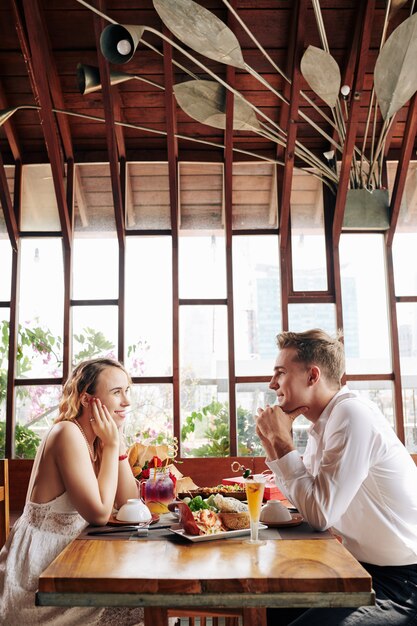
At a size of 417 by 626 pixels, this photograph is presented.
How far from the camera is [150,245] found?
5.22m

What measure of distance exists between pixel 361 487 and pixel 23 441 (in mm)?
3661

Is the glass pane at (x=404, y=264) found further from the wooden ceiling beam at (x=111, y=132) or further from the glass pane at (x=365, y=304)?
the wooden ceiling beam at (x=111, y=132)

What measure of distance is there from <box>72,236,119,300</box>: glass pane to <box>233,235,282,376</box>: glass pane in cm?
100

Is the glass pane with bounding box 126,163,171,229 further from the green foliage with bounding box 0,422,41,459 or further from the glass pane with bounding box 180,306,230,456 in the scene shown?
the green foliage with bounding box 0,422,41,459

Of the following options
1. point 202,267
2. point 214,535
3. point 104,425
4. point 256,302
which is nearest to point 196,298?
point 202,267

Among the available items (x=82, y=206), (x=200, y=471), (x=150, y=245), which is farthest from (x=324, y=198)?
(x=200, y=471)

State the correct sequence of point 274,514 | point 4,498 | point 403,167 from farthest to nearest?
point 403,167
point 4,498
point 274,514

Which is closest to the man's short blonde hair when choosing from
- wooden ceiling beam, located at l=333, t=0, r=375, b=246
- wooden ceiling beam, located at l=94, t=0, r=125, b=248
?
wooden ceiling beam, located at l=333, t=0, r=375, b=246

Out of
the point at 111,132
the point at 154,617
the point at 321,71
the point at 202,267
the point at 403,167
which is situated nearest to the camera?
the point at 154,617

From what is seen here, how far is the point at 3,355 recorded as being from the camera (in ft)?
16.5

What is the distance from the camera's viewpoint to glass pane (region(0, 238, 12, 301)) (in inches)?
200

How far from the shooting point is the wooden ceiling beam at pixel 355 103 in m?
3.99

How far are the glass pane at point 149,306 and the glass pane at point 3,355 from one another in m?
0.96

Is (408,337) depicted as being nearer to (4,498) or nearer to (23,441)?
(23,441)
